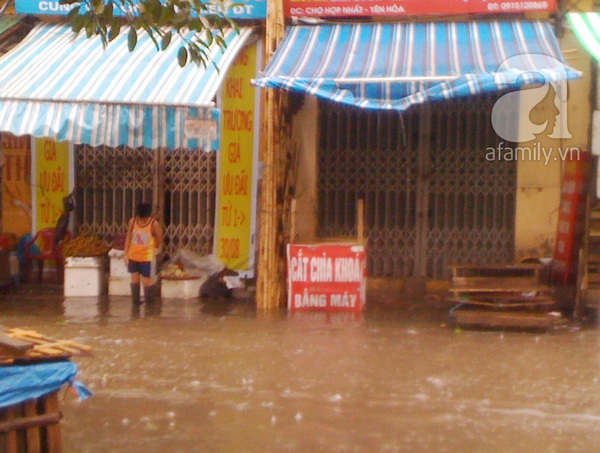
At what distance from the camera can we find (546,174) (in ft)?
32.3

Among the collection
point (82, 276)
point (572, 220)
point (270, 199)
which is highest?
point (270, 199)

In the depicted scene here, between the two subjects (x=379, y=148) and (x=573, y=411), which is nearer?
(x=573, y=411)

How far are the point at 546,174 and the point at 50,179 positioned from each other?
21.3 feet

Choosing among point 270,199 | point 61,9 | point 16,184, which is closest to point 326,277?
point 270,199

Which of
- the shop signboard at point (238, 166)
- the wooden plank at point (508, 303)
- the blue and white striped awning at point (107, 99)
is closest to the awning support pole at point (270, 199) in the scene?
the blue and white striped awning at point (107, 99)

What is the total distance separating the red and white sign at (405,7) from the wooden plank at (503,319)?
3805 millimetres

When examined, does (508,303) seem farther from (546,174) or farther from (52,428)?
(52,428)

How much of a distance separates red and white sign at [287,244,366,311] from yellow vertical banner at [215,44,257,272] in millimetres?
1410

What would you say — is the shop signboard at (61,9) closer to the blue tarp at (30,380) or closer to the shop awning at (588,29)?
the shop awning at (588,29)

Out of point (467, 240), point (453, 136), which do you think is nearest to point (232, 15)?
point (453, 136)

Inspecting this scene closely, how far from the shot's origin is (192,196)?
34.1 ft

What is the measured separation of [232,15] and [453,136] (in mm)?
3220

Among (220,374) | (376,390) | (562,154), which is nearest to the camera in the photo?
(376,390)

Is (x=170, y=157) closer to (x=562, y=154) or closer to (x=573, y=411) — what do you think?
(x=562, y=154)
